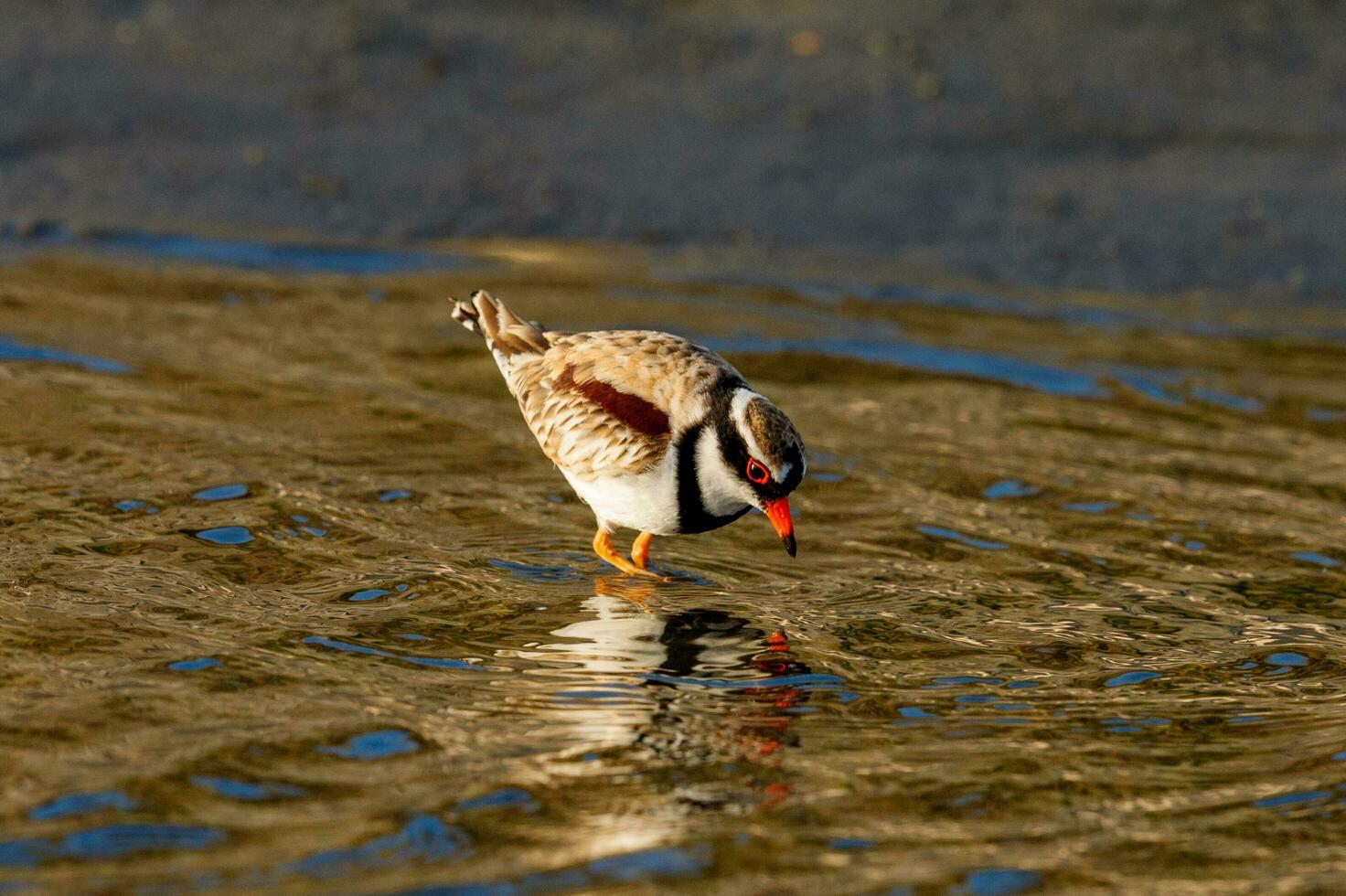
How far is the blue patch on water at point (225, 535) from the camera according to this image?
7.93 m

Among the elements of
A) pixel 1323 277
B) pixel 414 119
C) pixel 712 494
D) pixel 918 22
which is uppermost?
pixel 918 22

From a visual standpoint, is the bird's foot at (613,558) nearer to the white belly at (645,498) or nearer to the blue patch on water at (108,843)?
the white belly at (645,498)

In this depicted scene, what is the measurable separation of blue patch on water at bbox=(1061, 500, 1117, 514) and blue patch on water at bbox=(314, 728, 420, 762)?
4.18 m

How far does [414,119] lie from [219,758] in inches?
374

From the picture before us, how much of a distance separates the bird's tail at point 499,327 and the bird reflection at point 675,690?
1665 mm

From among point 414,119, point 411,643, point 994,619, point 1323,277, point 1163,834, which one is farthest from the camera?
point 414,119

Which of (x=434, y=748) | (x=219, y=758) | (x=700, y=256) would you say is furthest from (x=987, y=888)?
(x=700, y=256)

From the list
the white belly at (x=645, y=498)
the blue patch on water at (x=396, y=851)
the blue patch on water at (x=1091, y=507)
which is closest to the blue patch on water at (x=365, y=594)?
the white belly at (x=645, y=498)

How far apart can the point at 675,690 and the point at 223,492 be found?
9.67 feet

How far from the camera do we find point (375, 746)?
5.98 m

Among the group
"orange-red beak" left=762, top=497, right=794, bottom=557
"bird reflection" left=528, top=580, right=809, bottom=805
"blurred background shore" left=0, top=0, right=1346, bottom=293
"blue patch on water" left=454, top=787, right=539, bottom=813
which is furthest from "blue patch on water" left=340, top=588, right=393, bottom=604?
"blurred background shore" left=0, top=0, right=1346, bottom=293

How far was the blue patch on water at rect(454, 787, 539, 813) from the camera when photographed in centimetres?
558

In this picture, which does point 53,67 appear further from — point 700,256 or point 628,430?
point 628,430

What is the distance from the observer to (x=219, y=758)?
5801 millimetres
